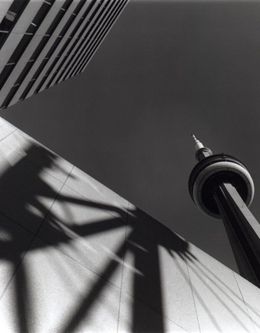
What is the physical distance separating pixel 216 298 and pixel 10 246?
758 centimetres

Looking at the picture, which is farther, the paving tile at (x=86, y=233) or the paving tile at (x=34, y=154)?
the paving tile at (x=34, y=154)

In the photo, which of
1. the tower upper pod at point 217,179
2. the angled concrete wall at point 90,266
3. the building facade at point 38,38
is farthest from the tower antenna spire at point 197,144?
the angled concrete wall at point 90,266

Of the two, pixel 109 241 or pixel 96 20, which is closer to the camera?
pixel 109 241

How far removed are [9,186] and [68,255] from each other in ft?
9.22

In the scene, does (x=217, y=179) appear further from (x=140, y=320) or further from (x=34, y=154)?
(x=140, y=320)

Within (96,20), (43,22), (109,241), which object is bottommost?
(109,241)

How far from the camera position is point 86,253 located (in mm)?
9523

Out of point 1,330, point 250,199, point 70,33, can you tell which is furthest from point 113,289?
point 250,199

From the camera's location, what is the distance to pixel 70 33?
30141 mm

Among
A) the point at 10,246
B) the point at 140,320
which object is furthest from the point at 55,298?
the point at 140,320

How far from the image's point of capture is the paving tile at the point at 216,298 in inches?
396

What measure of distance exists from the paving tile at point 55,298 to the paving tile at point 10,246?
Result: 0.16 m

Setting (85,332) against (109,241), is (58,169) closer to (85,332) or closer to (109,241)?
(109,241)

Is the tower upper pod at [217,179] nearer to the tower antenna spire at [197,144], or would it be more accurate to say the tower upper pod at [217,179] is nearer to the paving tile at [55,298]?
the tower antenna spire at [197,144]
